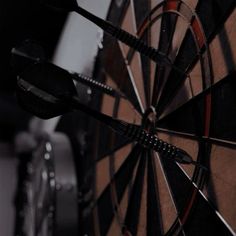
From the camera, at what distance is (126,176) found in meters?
0.93

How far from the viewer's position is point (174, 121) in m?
0.73

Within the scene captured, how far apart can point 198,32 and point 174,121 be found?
147 millimetres

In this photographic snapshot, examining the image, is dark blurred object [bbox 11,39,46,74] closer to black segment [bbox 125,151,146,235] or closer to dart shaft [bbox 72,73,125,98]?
dart shaft [bbox 72,73,125,98]

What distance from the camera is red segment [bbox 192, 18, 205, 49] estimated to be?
666 millimetres

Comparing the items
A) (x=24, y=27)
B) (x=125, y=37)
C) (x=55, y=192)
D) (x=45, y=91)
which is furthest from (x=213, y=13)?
(x=24, y=27)

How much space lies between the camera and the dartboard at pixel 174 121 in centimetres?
60

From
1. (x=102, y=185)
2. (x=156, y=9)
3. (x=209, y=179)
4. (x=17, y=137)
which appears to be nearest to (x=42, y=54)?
(x=156, y=9)

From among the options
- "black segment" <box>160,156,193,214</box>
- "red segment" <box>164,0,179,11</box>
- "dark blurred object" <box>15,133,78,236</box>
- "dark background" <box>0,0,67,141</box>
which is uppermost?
"dark background" <box>0,0,67,141</box>

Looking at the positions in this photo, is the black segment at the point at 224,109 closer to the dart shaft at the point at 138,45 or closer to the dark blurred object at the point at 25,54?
the dart shaft at the point at 138,45

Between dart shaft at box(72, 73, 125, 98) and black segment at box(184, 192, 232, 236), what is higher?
dart shaft at box(72, 73, 125, 98)

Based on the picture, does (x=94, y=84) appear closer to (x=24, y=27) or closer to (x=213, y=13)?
(x=213, y=13)

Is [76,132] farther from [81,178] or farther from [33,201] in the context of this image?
[33,201]

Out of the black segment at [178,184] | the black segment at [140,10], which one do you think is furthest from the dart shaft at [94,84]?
the black segment at [178,184]

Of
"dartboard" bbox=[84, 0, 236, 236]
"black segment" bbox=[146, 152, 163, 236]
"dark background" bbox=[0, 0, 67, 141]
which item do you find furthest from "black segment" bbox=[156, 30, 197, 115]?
"dark background" bbox=[0, 0, 67, 141]
